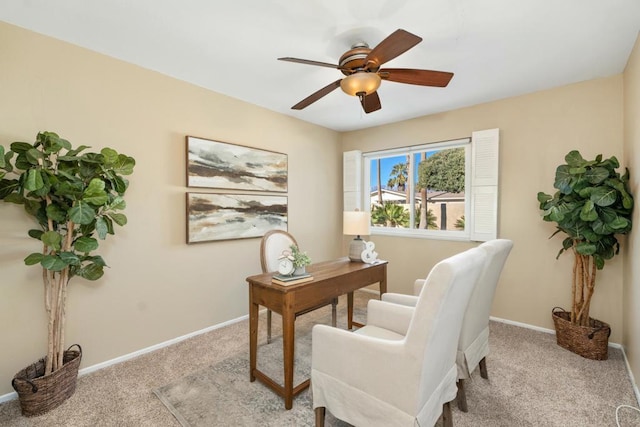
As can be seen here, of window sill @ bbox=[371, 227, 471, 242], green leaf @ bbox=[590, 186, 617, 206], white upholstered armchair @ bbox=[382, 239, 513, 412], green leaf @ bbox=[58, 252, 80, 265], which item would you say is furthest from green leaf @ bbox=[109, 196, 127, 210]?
green leaf @ bbox=[590, 186, 617, 206]

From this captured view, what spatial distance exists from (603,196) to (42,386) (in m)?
4.21

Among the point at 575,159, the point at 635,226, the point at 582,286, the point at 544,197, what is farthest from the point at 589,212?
the point at 582,286

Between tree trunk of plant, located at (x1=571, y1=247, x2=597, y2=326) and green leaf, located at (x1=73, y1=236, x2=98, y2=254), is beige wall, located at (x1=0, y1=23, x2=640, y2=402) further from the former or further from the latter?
green leaf, located at (x1=73, y1=236, x2=98, y2=254)

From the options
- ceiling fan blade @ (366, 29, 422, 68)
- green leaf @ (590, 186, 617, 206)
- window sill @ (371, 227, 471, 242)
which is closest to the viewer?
ceiling fan blade @ (366, 29, 422, 68)

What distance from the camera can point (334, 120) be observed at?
4.09 meters

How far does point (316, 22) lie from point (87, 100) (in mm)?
1907

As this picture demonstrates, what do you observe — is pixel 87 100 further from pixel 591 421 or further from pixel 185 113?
pixel 591 421

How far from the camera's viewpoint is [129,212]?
2516mm

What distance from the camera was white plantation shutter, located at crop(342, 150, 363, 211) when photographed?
4.47m

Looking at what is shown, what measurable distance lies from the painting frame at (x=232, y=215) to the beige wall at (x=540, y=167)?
2.32 metres

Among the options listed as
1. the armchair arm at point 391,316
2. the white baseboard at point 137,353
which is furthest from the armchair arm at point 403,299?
the white baseboard at point 137,353

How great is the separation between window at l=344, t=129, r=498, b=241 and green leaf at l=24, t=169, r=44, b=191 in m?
3.54

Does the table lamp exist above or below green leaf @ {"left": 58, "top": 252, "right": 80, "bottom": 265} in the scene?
above

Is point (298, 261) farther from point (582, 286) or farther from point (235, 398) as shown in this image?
point (582, 286)
